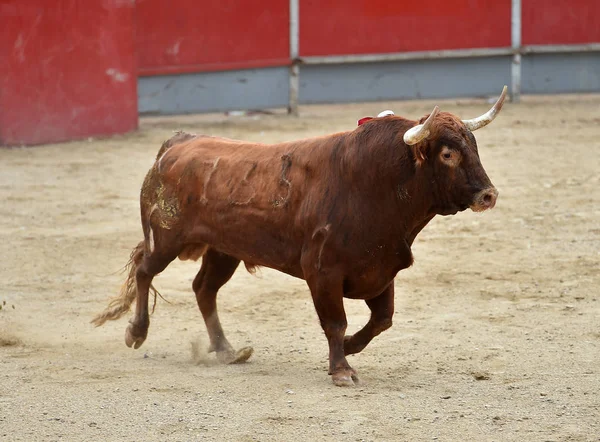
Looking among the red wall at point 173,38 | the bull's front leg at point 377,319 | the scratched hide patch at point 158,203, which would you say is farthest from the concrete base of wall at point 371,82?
the bull's front leg at point 377,319

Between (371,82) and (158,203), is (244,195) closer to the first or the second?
(158,203)

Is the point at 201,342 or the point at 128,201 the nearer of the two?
the point at 201,342

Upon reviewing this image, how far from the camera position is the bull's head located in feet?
15.6

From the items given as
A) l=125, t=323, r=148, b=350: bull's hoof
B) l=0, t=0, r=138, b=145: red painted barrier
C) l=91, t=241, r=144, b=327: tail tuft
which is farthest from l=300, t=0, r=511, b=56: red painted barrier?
l=125, t=323, r=148, b=350: bull's hoof

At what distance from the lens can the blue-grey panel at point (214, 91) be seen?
1439cm

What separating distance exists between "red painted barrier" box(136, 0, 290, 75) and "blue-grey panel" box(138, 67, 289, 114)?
0.12 meters

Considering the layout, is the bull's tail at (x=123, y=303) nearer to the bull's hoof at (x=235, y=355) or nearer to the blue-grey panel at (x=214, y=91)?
the bull's hoof at (x=235, y=355)

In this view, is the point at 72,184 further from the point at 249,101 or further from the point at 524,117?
the point at 524,117

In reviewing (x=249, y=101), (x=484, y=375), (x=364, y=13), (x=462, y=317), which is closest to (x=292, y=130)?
(x=249, y=101)

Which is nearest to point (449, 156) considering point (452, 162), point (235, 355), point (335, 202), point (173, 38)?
point (452, 162)

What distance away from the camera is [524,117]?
547 inches

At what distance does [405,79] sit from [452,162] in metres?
10.7

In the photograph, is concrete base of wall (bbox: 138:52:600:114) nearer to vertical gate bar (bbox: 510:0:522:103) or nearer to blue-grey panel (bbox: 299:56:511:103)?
blue-grey panel (bbox: 299:56:511:103)

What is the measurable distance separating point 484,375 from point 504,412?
0.58 meters
